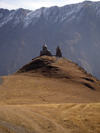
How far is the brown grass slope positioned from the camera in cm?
1295

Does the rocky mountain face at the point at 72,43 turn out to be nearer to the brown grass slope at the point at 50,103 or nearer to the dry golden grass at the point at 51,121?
the brown grass slope at the point at 50,103

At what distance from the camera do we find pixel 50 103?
80.0 feet

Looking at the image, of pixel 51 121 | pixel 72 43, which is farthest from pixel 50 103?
pixel 72 43

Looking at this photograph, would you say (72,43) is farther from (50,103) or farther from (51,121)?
(51,121)

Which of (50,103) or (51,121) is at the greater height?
(51,121)

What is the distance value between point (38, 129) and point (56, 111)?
4627mm

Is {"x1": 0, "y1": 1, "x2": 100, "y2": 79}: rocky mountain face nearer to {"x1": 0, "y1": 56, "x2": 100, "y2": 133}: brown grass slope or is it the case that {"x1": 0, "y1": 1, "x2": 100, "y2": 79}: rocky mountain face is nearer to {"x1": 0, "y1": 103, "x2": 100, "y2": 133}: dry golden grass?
{"x1": 0, "y1": 56, "x2": 100, "y2": 133}: brown grass slope

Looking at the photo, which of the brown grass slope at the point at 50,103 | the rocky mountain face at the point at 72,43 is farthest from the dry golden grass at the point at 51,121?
the rocky mountain face at the point at 72,43

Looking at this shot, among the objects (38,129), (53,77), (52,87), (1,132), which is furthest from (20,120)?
(53,77)

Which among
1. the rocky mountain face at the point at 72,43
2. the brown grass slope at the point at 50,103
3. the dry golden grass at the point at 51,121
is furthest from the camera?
the rocky mountain face at the point at 72,43

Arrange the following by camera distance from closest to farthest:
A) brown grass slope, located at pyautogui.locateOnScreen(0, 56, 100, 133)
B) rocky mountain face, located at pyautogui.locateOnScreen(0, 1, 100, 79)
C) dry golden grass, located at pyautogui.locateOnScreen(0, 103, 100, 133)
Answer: dry golden grass, located at pyautogui.locateOnScreen(0, 103, 100, 133)
brown grass slope, located at pyautogui.locateOnScreen(0, 56, 100, 133)
rocky mountain face, located at pyautogui.locateOnScreen(0, 1, 100, 79)

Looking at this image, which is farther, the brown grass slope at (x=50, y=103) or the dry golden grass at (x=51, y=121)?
the brown grass slope at (x=50, y=103)

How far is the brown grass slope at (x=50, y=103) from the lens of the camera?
13.0 metres

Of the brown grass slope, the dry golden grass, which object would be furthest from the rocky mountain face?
the dry golden grass
